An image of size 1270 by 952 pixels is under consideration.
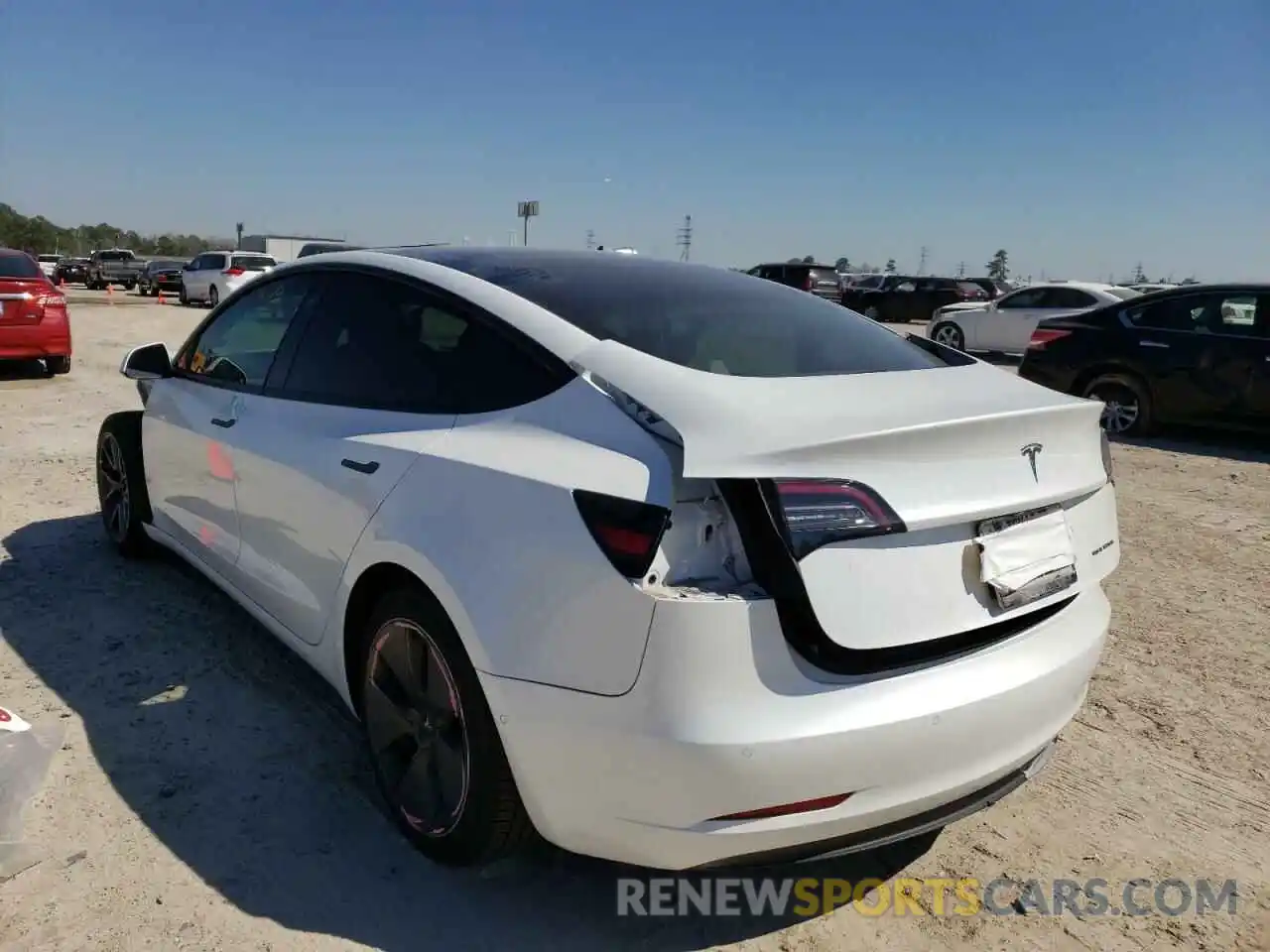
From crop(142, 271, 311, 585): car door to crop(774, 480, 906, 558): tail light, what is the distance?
2.32m

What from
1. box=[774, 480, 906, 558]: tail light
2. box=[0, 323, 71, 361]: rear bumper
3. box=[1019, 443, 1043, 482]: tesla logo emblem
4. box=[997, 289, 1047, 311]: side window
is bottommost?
box=[0, 323, 71, 361]: rear bumper

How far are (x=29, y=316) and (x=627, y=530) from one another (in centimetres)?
1196

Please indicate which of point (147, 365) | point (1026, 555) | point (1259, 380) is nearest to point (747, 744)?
point (1026, 555)

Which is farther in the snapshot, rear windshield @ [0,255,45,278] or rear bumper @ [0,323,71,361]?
rear windshield @ [0,255,45,278]

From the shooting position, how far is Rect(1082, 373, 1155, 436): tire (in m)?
9.45

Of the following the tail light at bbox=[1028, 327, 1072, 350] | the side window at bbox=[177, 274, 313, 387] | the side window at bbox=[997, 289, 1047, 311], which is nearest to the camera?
the side window at bbox=[177, 274, 313, 387]

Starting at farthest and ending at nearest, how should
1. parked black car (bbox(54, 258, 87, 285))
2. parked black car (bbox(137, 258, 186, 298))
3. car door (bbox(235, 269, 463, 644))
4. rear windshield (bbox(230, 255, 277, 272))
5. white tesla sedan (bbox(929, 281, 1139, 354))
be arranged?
parked black car (bbox(54, 258, 87, 285)) → parked black car (bbox(137, 258, 186, 298)) → rear windshield (bbox(230, 255, 277, 272)) → white tesla sedan (bbox(929, 281, 1139, 354)) → car door (bbox(235, 269, 463, 644))

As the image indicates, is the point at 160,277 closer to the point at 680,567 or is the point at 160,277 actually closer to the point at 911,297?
the point at 911,297

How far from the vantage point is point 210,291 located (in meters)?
26.8

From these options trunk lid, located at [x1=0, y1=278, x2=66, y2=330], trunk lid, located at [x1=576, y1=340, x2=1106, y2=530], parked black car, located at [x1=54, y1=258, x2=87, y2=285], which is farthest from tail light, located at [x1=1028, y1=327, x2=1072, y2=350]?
parked black car, located at [x1=54, y1=258, x2=87, y2=285]

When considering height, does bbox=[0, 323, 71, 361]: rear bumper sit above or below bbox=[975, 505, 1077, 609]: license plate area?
below

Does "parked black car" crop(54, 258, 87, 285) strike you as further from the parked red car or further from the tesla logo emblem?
the tesla logo emblem

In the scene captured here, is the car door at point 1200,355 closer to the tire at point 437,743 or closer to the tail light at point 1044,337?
the tail light at point 1044,337

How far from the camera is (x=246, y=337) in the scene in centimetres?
400
